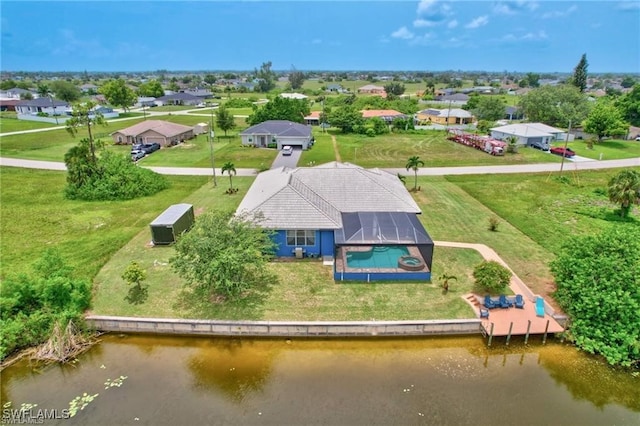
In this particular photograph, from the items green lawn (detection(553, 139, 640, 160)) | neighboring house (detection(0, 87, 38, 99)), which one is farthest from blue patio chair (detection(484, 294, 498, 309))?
neighboring house (detection(0, 87, 38, 99))

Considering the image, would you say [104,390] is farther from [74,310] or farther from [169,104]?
[169,104]

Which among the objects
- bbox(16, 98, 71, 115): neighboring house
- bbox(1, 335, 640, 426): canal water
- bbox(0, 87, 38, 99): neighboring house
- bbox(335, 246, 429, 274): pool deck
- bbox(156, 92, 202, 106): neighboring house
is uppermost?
bbox(0, 87, 38, 99): neighboring house

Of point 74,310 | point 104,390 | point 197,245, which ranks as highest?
point 197,245

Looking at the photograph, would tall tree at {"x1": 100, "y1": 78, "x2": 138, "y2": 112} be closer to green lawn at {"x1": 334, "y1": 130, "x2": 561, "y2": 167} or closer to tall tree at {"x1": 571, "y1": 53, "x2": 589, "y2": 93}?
green lawn at {"x1": 334, "y1": 130, "x2": 561, "y2": 167}

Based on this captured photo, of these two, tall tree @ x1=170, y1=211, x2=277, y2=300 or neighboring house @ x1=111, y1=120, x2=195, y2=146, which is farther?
neighboring house @ x1=111, y1=120, x2=195, y2=146

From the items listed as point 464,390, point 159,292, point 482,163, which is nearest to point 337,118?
point 482,163

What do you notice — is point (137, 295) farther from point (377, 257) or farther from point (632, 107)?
point (632, 107)

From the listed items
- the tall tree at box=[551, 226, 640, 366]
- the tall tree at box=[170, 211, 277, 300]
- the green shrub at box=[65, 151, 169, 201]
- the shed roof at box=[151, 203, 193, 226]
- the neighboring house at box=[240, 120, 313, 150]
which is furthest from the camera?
the neighboring house at box=[240, 120, 313, 150]

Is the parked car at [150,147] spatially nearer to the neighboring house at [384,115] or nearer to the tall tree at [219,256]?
the tall tree at [219,256]
